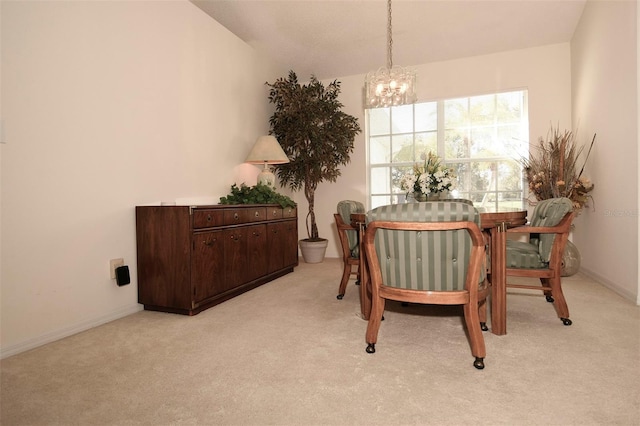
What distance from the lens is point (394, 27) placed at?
4102 millimetres

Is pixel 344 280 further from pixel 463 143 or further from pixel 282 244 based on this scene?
pixel 463 143

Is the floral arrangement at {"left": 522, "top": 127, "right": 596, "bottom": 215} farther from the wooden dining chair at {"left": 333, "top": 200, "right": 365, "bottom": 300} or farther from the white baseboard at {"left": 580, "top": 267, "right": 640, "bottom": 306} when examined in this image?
the wooden dining chair at {"left": 333, "top": 200, "right": 365, "bottom": 300}

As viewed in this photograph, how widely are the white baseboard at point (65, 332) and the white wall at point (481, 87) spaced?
10.7 ft

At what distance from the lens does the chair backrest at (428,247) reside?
5.58 feet

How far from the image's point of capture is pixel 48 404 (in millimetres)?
1494

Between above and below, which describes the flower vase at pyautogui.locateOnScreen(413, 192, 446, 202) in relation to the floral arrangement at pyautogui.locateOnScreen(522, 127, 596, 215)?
below

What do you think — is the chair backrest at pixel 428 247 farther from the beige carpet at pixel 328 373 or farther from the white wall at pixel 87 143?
the white wall at pixel 87 143

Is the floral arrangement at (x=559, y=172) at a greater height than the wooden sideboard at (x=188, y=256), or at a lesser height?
greater

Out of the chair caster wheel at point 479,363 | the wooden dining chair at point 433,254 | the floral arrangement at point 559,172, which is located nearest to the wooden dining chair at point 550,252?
the wooden dining chair at point 433,254

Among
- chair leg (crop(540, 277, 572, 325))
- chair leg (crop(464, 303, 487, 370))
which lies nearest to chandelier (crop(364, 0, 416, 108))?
chair leg (crop(540, 277, 572, 325))

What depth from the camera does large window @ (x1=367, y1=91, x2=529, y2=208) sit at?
15.8 feet

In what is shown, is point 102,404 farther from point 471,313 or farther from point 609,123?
point 609,123

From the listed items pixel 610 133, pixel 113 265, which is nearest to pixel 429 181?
pixel 610 133

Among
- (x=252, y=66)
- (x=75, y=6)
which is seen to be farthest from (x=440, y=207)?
(x=252, y=66)
